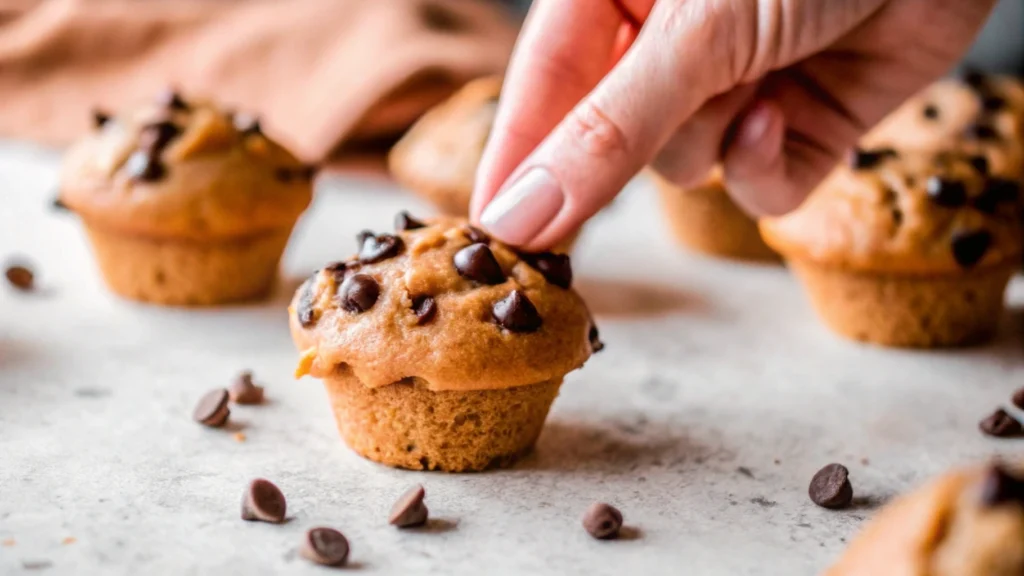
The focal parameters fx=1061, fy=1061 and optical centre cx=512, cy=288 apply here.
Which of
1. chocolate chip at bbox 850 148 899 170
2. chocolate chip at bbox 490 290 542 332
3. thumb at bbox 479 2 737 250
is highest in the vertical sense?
thumb at bbox 479 2 737 250

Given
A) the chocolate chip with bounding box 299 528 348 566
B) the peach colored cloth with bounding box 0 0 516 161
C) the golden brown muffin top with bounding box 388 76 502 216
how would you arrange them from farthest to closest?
1. the peach colored cloth with bounding box 0 0 516 161
2. the golden brown muffin top with bounding box 388 76 502 216
3. the chocolate chip with bounding box 299 528 348 566

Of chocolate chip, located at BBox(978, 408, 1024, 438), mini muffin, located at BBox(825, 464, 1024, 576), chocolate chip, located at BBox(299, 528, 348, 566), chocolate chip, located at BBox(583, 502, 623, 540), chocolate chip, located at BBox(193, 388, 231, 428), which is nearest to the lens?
mini muffin, located at BBox(825, 464, 1024, 576)

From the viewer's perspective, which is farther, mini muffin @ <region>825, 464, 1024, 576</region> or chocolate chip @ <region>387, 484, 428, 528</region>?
chocolate chip @ <region>387, 484, 428, 528</region>

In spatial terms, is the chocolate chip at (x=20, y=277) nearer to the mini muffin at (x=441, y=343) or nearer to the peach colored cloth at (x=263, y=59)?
the mini muffin at (x=441, y=343)

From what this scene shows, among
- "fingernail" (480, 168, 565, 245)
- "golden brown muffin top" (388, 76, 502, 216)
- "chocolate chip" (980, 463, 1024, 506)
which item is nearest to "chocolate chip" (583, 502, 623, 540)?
"fingernail" (480, 168, 565, 245)

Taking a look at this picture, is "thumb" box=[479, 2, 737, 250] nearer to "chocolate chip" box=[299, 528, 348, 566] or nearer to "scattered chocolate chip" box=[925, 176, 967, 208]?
"chocolate chip" box=[299, 528, 348, 566]

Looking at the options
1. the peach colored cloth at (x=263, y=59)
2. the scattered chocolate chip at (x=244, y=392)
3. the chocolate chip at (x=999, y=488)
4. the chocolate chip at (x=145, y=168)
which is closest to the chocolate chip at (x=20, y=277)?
the chocolate chip at (x=145, y=168)

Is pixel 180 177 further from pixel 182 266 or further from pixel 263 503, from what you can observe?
pixel 263 503

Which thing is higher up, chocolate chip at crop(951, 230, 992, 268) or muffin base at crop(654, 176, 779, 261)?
chocolate chip at crop(951, 230, 992, 268)

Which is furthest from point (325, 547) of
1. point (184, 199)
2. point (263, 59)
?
point (263, 59)
